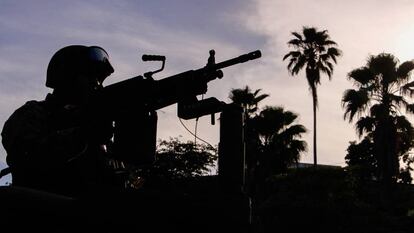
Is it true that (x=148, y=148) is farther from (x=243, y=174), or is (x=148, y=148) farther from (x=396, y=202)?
(x=396, y=202)

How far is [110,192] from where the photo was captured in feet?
5.19

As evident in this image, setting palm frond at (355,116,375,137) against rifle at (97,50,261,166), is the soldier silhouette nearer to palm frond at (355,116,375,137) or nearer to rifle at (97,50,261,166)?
rifle at (97,50,261,166)

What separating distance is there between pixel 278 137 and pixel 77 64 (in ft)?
103

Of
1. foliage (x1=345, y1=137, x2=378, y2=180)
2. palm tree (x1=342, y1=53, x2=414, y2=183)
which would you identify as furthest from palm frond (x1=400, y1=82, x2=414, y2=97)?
foliage (x1=345, y1=137, x2=378, y2=180)

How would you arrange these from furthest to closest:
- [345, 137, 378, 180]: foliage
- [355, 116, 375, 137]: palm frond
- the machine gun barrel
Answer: [345, 137, 378, 180]: foliage → [355, 116, 375, 137]: palm frond → the machine gun barrel

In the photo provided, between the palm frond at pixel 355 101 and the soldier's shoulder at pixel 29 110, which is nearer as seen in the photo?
the soldier's shoulder at pixel 29 110

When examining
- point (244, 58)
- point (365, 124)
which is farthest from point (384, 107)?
point (244, 58)

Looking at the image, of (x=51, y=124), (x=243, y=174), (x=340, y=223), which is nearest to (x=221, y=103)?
(x=243, y=174)

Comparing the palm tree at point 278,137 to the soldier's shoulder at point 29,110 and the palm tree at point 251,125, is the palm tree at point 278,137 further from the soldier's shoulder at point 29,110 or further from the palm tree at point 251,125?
the soldier's shoulder at point 29,110

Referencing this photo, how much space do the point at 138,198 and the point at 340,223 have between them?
22216 millimetres

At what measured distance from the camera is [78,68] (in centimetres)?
294

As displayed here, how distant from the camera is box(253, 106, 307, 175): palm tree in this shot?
110 ft

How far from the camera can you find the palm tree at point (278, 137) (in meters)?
33.5

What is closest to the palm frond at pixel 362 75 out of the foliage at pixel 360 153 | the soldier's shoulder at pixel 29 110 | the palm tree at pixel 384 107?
the palm tree at pixel 384 107
